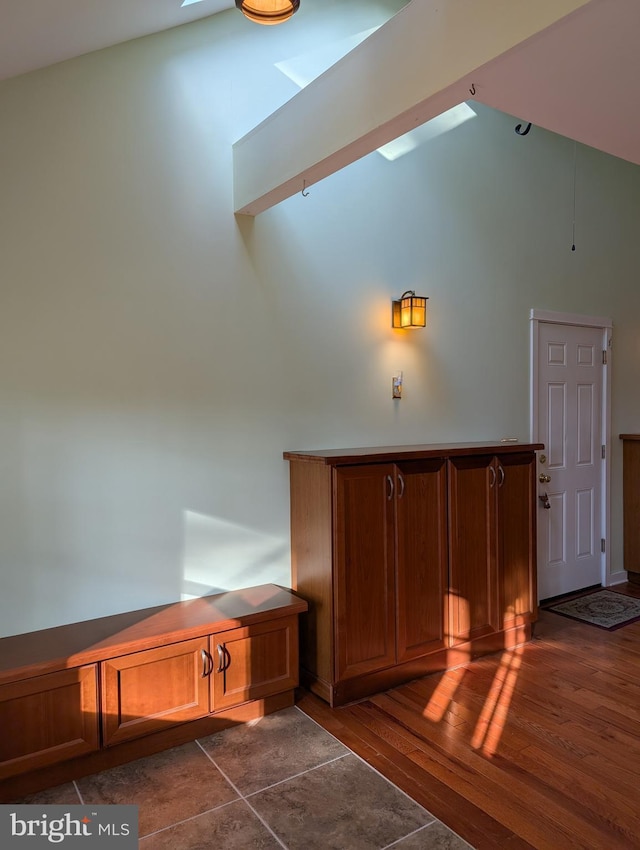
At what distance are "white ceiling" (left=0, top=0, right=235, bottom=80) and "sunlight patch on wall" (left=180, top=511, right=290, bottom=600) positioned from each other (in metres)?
1.99

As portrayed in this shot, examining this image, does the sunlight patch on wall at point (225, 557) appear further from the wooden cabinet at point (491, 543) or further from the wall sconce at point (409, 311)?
the wall sconce at point (409, 311)

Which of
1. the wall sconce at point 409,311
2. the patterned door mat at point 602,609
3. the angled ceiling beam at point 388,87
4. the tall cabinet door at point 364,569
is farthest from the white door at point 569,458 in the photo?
the angled ceiling beam at point 388,87

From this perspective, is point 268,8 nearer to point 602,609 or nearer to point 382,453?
point 382,453

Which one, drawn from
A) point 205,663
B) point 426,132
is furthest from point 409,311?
point 205,663

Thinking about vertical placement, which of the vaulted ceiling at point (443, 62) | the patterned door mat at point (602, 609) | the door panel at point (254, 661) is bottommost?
the patterned door mat at point (602, 609)

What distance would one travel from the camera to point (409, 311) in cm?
338

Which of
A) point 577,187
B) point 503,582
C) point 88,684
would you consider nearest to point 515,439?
point 503,582

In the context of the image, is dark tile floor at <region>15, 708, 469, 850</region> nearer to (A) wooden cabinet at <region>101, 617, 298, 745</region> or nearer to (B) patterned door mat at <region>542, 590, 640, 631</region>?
(A) wooden cabinet at <region>101, 617, 298, 745</region>

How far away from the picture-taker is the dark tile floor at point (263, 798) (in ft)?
6.15

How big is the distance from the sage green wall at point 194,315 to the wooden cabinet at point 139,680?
23 centimetres

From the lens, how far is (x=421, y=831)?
1904mm

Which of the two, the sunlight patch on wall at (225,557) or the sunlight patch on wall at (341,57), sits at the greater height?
the sunlight patch on wall at (341,57)

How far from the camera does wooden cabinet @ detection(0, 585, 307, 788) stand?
6.75 ft

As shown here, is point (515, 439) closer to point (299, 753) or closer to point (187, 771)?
point (299, 753)
